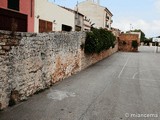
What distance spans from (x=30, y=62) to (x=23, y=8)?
6.33 metres

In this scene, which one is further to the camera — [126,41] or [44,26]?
[126,41]

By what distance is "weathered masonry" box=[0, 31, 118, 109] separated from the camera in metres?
8.84

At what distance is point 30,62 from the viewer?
34.9 ft

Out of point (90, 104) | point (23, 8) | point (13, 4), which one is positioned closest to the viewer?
point (90, 104)

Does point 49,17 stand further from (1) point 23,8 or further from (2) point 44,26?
(1) point 23,8

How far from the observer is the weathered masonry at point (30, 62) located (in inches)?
348

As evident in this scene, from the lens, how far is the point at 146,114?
353 inches

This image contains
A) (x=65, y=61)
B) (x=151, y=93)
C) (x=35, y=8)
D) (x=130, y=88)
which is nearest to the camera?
(x=151, y=93)

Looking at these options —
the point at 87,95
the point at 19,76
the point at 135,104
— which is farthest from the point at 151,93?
the point at 19,76

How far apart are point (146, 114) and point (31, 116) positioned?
4.20 m

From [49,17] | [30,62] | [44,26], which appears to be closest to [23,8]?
[44,26]

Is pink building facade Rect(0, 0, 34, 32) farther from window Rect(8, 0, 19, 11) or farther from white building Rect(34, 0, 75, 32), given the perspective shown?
white building Rect(34, 0, 75, 32)

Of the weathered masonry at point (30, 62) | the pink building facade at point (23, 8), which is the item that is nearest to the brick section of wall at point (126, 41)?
the weathered masonry at point (30, 62)

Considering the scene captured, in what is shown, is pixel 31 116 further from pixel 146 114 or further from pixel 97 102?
pixel 146 114
